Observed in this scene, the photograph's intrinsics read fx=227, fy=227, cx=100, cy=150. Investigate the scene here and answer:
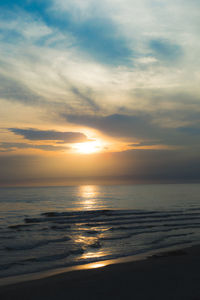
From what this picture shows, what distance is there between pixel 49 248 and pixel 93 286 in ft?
28.2

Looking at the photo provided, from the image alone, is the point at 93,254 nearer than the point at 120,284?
No

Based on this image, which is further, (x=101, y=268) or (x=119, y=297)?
(x=101, y=268)

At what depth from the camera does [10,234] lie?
21750 millimetres

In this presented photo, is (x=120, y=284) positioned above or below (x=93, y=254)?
above

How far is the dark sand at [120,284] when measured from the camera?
7609mm

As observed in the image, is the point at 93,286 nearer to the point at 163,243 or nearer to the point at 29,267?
the point at 29,267

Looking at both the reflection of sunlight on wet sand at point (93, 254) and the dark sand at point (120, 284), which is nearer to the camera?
the dark sand at point (120, 284)

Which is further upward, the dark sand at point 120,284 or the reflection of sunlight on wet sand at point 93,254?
the dark sand at point 120,284

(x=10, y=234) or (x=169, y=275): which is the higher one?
(x=169, y=275)

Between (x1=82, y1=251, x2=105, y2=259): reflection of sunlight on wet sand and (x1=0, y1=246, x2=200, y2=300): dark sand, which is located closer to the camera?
(x1=0, y1=246, x2=200, y2=300): dark sand

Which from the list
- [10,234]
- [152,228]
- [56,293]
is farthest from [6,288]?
[152,228]

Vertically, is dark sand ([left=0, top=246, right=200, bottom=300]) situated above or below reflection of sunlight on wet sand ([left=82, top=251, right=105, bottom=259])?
above

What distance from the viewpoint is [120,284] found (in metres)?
8.68

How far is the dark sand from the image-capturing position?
7.61 meters
